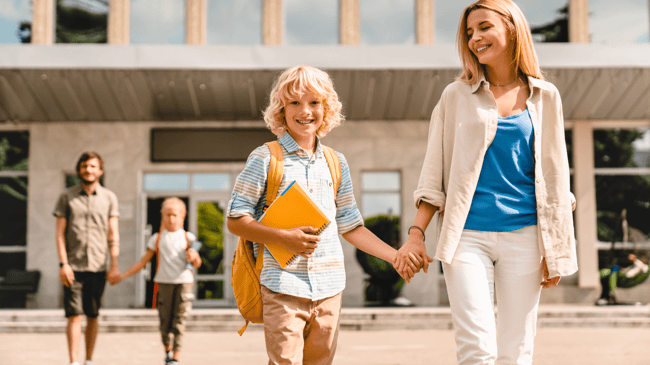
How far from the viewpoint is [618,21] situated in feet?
46.9

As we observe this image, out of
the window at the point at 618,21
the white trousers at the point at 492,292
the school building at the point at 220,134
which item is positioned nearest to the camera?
the white trousers at the point at 492,292

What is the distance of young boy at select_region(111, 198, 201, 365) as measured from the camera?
5.72 m

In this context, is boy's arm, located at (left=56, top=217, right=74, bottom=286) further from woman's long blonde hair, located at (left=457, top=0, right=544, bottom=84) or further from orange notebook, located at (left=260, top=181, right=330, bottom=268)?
woman's long blonde hair, located at (left=457, top=0, right=544, bottom=84)

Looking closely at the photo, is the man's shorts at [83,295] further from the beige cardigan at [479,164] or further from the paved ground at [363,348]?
the beige cardigan at [479,164]

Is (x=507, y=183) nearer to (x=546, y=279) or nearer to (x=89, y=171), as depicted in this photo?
(x=546, y=279)

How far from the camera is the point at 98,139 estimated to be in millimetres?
13805

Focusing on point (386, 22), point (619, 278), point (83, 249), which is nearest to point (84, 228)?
point (83, 249)

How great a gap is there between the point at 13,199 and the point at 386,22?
9.06 metres

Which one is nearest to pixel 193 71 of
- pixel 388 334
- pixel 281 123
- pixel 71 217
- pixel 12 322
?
pixel 12 322

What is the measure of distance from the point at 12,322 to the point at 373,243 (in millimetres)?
9648

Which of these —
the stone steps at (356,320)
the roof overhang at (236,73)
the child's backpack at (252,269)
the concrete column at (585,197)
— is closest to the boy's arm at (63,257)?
the child's backpack at (252,269)

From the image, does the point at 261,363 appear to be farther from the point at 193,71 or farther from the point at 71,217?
the point at 193,71

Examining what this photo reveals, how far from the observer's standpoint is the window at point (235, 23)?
1395 centimetres

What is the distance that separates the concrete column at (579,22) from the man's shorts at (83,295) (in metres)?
11.9
